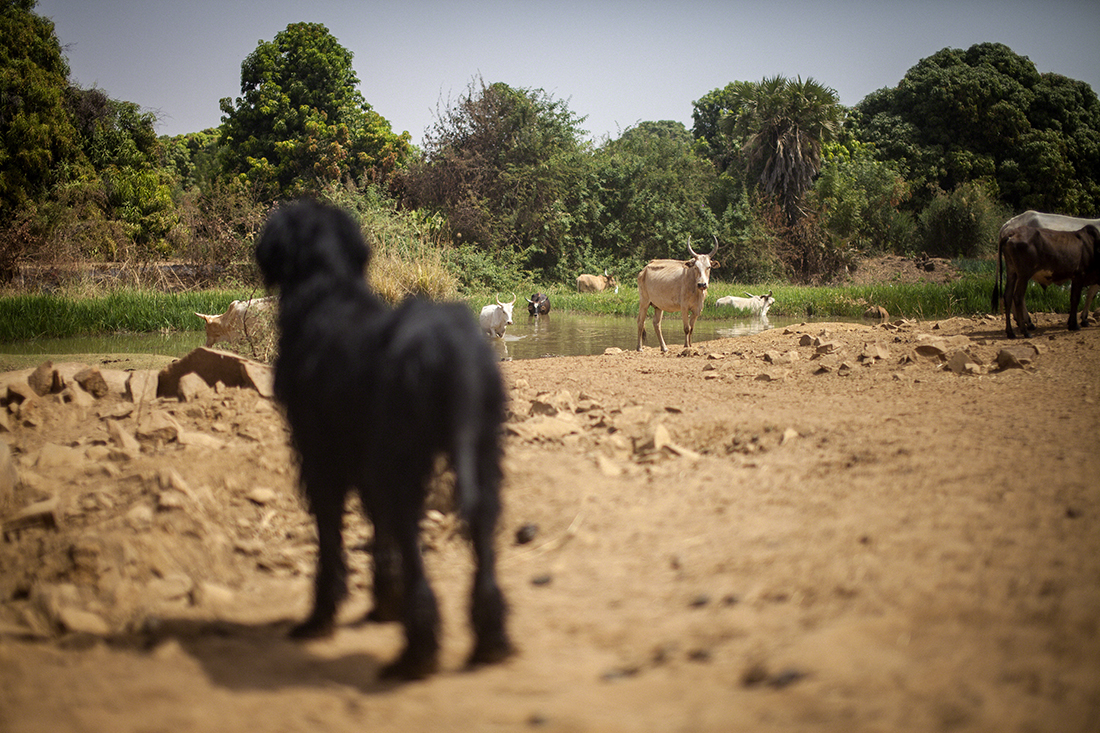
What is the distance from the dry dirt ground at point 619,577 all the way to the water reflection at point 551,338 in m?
6.79

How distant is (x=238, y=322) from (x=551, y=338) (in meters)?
7.30

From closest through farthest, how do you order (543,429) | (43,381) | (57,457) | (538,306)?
(57,457) → (543,429) → (43,381) → (538,306)

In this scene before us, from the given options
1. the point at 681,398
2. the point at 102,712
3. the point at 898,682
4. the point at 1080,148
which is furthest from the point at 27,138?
the point at 1080,148

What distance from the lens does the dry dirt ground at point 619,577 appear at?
2082 millimetres

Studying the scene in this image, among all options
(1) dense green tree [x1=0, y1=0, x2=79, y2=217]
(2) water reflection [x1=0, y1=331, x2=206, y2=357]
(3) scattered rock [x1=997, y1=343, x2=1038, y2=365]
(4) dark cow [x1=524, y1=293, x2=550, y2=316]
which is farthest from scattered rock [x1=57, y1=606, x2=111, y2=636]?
(1) dense green tree [x1=0, y1=0, x2=79, y2=217]

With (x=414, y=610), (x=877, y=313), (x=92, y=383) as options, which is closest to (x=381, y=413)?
(x=414, y=610)

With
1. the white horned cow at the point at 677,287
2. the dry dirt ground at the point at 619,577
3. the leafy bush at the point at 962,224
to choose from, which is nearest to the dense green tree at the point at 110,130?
the white horned cow at the point at 677,287

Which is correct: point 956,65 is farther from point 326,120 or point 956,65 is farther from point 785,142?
point 326,120

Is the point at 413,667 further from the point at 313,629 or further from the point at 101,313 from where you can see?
the point at 101,313

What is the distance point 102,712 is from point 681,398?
18.0 ft

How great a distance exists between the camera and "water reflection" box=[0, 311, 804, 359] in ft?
37.7

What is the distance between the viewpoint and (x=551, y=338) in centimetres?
1599

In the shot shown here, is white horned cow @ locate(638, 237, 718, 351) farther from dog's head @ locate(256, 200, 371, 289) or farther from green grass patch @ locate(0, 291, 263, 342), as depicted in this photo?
dog's head @ locate(256, 200, 371, 289)

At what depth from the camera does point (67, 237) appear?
64.4 feet
